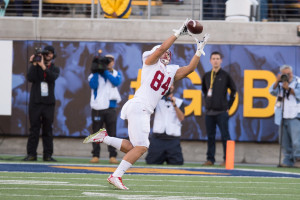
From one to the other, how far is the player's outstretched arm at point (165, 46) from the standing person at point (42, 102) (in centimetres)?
554

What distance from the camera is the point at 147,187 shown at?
8.48 metres

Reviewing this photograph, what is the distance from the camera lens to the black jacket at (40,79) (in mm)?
13695

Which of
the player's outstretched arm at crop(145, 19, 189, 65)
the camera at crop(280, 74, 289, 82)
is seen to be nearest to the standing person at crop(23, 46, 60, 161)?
the camera at crop(280, 74, 289, 82)

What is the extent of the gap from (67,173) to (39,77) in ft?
12.3

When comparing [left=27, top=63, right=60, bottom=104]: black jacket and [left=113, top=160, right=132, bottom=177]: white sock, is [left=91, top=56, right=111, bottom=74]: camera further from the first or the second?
[left=113, top=160, right=132, bottom=177]: white sock

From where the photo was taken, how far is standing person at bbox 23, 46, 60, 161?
45.1 feet

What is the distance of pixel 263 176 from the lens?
11.2m

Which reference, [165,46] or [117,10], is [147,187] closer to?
[165,46]

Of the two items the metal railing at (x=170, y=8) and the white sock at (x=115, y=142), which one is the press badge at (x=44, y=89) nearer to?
the metal railing at (x=170, y=8)

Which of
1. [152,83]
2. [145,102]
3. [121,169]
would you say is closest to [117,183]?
[121,169]

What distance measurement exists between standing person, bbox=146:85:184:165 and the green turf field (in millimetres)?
3470

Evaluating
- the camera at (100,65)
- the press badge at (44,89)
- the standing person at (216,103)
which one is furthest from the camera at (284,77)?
the press badge at (44,89)

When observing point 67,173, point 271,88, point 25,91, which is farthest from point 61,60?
A: point 67,173

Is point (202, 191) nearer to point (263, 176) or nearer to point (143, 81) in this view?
point (143, 81)
